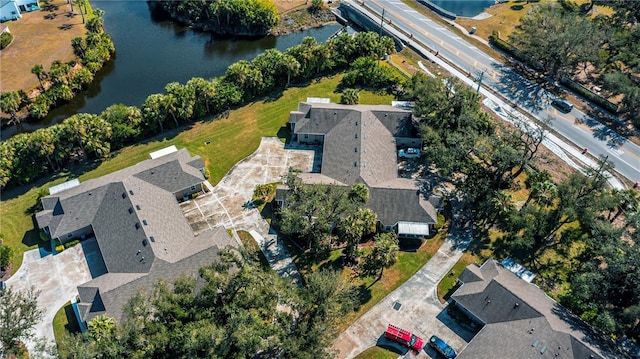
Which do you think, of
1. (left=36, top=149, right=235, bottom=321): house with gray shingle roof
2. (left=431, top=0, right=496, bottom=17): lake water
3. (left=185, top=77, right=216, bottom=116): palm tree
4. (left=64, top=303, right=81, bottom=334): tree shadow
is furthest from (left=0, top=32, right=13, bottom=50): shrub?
(left=431, top=0, right=496, bottom=17): lake water

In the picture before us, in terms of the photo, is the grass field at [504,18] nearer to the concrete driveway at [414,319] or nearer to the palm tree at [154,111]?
the concrete driveway at [414,319]

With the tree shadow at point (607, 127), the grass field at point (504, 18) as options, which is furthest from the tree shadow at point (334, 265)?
the grass field at point (504, 18)

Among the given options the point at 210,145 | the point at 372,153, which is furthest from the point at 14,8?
the point at 372,153

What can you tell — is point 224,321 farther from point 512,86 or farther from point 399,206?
point 512,86

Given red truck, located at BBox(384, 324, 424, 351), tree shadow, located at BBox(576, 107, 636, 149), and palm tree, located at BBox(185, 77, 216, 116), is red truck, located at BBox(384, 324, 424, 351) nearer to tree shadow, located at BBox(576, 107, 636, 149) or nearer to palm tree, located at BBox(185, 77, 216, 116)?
palm tree, located at BBox(185, 77, 216, 116)

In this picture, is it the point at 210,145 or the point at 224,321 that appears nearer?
the point at 224,321

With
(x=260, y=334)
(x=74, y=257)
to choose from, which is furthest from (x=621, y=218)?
(x=74, y=257)

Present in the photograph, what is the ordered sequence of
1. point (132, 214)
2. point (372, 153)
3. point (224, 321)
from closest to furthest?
point (224, 321) → point (132, 214) → point (372, 153)

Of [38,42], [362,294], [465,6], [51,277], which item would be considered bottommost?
[51,277]
